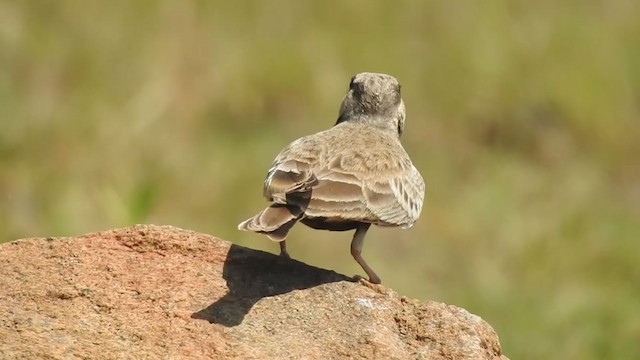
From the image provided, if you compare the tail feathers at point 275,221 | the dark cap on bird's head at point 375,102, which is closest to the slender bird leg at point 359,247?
the tail feathers at point 275,221

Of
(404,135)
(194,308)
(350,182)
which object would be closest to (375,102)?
(350,182)

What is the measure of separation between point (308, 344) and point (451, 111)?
10395 millimetres

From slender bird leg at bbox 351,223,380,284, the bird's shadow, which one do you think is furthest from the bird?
the bird's shadow

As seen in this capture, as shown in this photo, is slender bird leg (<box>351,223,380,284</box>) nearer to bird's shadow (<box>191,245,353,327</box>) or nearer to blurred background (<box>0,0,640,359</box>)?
bird's shadow (<box>191,245,353,327</box>)

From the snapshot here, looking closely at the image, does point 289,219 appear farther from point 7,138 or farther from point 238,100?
point 238,100

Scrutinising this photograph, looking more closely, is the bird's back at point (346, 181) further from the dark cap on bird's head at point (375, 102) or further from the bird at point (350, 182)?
the dark cap on bird's head at point (375, 102)

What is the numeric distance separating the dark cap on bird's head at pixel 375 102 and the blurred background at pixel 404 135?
2568mm

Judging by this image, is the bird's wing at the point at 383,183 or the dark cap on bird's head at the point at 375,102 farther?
the dark cap on bird's head at the point at 375,102

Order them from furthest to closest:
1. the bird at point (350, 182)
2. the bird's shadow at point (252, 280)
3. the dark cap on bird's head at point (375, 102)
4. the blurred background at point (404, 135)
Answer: the blurred background at point (404, 135)
the dark cap on bird's head at point (375, 102)
the bird at point (350, 182)
the bird's shadow at point (252, 280)

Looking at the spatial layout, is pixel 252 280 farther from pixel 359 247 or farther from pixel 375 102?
pixel 375 102

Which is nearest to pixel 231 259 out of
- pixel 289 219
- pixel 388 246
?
pixel 289 219

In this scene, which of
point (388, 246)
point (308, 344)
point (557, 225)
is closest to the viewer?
point (308, 344)

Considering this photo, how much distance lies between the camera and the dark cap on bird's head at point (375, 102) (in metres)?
9.63

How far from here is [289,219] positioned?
7.26 m
